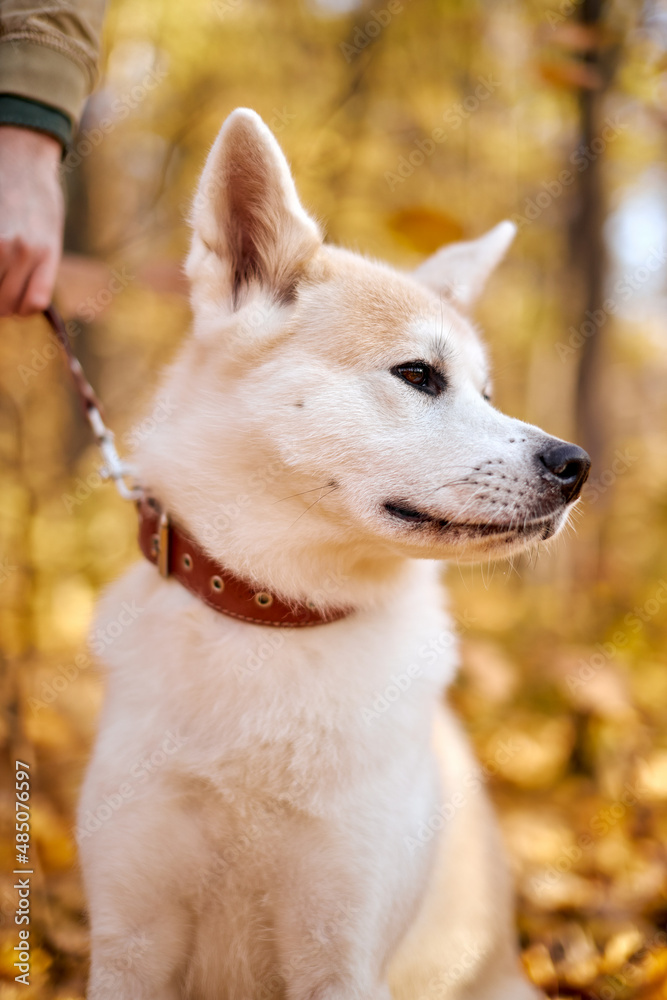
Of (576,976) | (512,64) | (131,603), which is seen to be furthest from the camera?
(512,64)

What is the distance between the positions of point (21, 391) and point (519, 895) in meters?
3.35

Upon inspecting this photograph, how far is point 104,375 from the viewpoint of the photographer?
820cm

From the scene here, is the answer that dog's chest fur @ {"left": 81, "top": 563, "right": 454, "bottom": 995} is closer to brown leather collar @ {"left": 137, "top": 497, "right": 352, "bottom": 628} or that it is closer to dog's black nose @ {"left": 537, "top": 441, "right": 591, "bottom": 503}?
brown leather collar @ {"left": 137, "top": 497, "right": 352, "bottom": 628}

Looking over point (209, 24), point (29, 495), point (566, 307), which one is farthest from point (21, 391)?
point (566, 307)

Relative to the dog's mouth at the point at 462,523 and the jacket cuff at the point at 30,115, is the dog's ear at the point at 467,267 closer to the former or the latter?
the dog's mouth at the point at 462,523

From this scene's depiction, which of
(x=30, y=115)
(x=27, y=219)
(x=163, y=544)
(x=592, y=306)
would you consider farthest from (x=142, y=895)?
(x=592, y=306)

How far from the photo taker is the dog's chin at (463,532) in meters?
1.81

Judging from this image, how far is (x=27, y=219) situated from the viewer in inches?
76.7

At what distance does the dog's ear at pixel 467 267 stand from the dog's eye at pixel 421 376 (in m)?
0.72

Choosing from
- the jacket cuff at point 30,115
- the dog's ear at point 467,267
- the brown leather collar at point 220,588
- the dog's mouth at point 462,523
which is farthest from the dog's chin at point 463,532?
the jacket cuff at point 30,115

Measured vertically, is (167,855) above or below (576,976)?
above

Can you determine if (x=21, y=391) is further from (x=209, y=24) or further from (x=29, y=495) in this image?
(x=209, y=24)

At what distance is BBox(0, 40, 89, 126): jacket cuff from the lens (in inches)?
77.3

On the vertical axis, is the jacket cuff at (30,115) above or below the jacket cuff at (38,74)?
below
